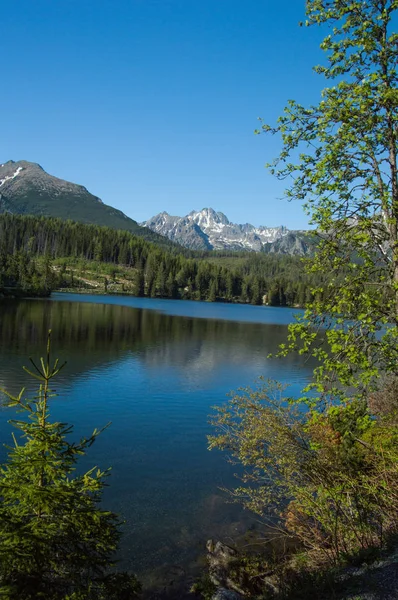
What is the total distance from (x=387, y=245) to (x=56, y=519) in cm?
1079

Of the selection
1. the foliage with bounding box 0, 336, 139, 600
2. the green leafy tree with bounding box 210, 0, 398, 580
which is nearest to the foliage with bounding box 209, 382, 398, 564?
the green leafy tree with bounding box 210, 0, 398, 580

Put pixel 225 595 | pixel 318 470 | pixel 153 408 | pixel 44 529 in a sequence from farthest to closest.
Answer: pixel 153 408
pixel 318 470
pixel 225 595
pixel 44 529

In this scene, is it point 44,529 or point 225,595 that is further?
point 225,595

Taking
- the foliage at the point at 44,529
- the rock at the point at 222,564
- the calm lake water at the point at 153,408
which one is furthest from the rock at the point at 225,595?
the foliage at the point at 44,529

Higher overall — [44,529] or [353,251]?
[353,251]

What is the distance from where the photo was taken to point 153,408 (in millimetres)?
35000

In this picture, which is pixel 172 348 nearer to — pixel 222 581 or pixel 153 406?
pixel 153 406

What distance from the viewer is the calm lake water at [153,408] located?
58.9 ft

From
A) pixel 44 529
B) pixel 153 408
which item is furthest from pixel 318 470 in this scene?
pixel 153 408

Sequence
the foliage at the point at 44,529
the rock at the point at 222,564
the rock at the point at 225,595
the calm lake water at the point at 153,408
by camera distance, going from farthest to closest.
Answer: the calm lake water at the point at 153,408, the rock at the point at 222,564, the rock at the point at 225,595, the foliage at the point at 44,529

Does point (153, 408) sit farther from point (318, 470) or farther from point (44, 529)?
point (44, 529)

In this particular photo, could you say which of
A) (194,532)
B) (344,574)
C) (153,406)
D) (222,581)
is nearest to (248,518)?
(194,532)

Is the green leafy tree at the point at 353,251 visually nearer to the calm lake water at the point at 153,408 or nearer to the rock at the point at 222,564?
the rock at the point at 222,564

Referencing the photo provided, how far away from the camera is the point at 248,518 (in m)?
19.0
